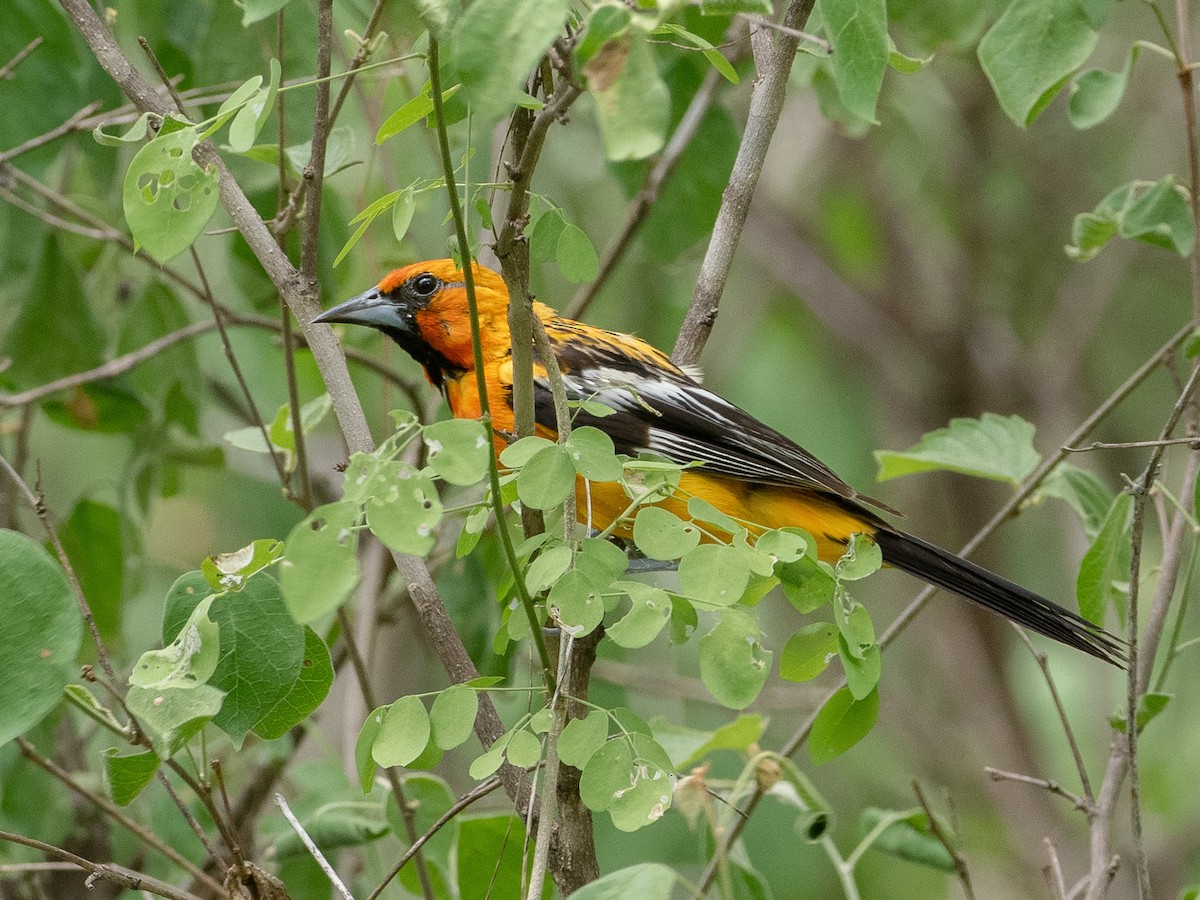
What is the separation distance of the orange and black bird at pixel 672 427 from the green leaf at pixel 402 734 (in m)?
1.43

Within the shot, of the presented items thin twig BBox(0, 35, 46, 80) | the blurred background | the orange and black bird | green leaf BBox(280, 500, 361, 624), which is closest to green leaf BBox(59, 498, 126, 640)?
the blurred background

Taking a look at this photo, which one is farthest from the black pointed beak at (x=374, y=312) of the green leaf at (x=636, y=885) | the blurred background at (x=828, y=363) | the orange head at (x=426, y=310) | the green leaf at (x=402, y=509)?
the green leaf at (x=636, y=885)

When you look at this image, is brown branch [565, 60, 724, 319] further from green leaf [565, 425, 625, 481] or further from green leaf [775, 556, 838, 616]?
green leaf [565, 425, 625, 481]

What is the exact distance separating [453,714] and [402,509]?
0.62m

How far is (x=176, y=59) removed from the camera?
397 centimetres

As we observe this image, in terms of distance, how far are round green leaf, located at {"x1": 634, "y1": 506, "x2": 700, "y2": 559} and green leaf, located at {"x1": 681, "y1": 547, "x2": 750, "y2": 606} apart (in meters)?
0.03

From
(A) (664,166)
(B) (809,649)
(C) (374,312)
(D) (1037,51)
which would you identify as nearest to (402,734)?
(B) (809,649)

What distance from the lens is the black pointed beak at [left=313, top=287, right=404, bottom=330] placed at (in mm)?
4078

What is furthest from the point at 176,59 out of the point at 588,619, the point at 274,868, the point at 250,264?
the point at 588,619

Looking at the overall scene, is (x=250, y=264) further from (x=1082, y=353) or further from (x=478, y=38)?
(x=1082, y=353)

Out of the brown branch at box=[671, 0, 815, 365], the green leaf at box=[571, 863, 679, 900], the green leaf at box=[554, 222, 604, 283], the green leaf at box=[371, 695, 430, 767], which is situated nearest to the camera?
the green leaf at box=[571, 863, 679, 900]

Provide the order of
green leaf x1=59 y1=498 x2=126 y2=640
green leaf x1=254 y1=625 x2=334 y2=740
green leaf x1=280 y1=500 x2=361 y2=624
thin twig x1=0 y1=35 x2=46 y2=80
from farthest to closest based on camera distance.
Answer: green leaf x1=59 y1=498 x2=126 y2=640
thin twig x1=0 y1=35 x2=46 y2=80
green leaf x1=254 y1=625 x2=334 y2=740
green leaf x1=280 y1=500 x2=361 y2=624

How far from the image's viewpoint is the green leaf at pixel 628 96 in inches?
56.3

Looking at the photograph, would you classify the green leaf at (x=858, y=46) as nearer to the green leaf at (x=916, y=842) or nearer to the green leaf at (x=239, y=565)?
the green leaf at (x=239, y=565)
